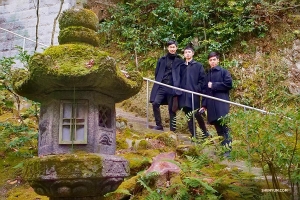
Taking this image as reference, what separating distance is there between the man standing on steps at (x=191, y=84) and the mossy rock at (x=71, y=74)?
274 cm

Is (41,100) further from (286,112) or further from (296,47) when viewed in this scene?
(296,47)

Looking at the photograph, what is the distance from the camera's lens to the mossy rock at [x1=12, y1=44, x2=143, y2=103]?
3.30m

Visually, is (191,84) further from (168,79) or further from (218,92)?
(218,92)

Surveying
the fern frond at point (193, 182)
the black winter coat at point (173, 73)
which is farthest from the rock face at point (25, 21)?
the fern frond at point (193, 182)

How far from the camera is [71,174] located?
3.14m

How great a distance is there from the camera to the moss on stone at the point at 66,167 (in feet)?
10.3

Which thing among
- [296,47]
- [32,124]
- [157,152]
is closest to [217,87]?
[157,152]

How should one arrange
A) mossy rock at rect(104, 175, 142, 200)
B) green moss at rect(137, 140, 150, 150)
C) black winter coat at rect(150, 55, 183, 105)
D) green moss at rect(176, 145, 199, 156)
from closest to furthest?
mossy rock at rect(104, 175, 142, 200) → green moss at rect(176, 145, 199, 156) → green moss at rect(137, 140, 150, 150) → black winter coat at rect(150, 55, 183, 105)

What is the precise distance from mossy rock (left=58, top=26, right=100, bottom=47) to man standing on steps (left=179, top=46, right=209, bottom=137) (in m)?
2.89

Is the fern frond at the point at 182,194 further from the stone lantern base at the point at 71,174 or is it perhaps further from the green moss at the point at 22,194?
the green moss at the point at 22,194

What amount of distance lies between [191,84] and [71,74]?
358cm

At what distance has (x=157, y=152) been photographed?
18.0ft

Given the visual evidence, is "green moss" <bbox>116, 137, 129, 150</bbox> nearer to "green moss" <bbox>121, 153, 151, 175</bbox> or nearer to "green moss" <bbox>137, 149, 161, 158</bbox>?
"green moss" <bbox>137, 149, 161, 158</bbox>

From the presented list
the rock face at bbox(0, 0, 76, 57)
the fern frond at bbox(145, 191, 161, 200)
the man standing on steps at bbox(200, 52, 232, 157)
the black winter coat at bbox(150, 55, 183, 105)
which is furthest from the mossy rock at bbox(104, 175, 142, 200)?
the rock face at bbox(0, 0, 76, 57)
